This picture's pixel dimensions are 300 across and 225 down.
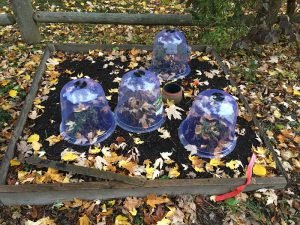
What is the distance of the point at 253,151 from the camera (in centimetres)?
347

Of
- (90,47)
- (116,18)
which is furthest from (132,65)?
(116,18)

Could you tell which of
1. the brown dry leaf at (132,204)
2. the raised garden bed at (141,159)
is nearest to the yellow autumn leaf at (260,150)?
the raised garden bed at (141,159)

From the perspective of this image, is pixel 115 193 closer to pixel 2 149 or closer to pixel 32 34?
pixel 2 149

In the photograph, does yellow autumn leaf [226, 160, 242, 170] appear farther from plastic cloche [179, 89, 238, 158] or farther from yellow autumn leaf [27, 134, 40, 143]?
yellow autumn leaf [27, 134, 40, 143]

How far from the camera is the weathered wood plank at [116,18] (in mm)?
5074

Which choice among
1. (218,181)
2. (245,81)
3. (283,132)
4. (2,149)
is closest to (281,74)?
(245,81)

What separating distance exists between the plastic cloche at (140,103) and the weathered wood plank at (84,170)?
0.74 m

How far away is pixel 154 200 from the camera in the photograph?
306cm

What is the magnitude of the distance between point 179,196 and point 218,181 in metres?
0.45

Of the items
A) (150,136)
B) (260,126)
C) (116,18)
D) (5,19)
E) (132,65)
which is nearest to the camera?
(150,136)

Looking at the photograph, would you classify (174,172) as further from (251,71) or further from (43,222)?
(251,71)

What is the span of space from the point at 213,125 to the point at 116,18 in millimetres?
2816

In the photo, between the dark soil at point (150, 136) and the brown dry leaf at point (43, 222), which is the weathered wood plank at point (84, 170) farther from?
the brown dry leaf at point (43, 222)

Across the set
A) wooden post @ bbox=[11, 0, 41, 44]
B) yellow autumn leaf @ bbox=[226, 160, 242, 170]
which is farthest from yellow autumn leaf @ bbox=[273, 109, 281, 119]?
wooden post @ bbox=[11, 0, 41, 44]
